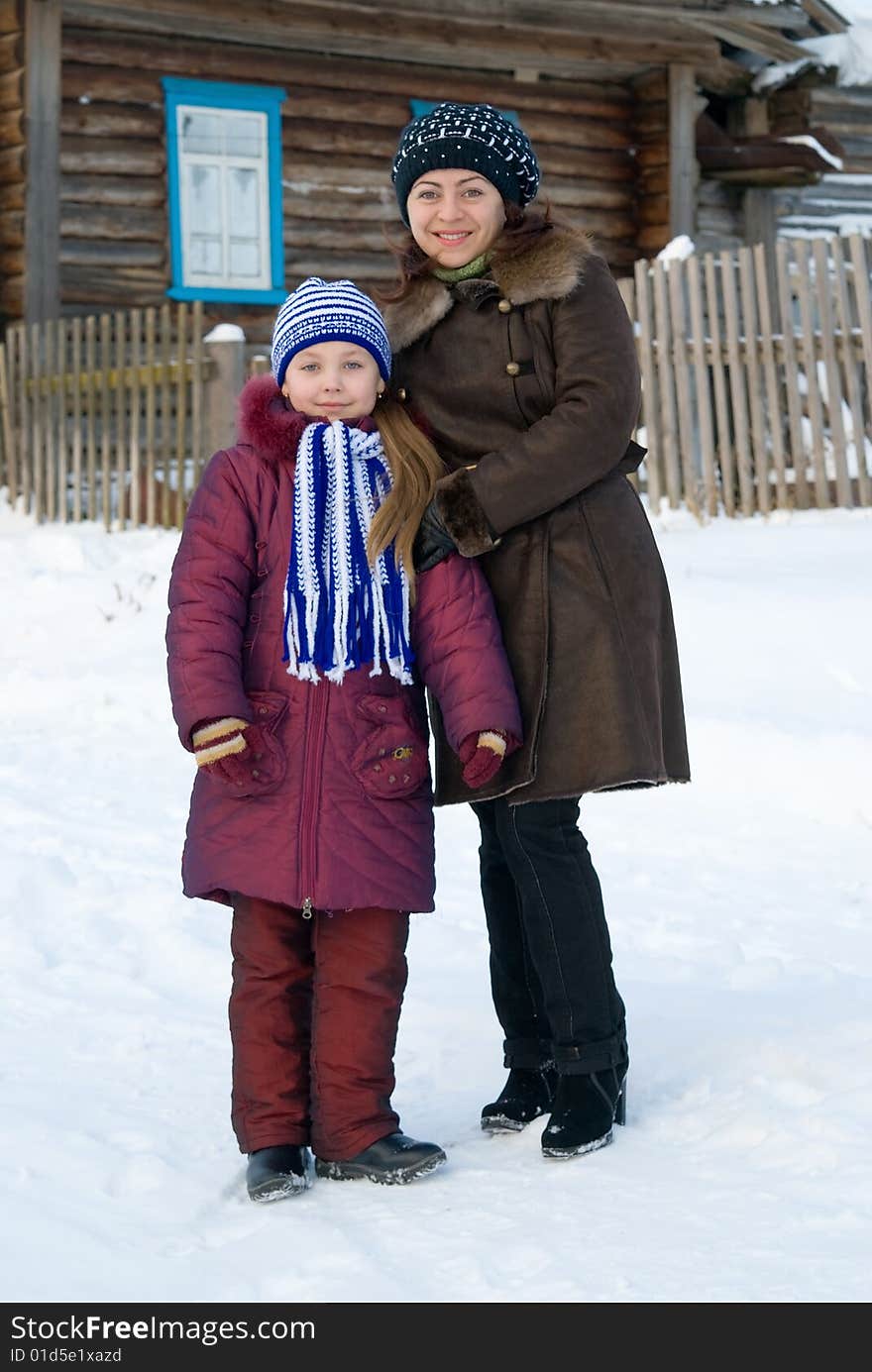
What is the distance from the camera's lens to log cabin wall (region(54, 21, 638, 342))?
38.8ft

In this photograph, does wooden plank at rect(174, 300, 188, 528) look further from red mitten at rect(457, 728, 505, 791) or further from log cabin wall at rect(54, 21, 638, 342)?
red mitten at rect(457, 728, 505, 791)

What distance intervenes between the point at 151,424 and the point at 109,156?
8.72 feet

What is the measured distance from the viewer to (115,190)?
471 inches

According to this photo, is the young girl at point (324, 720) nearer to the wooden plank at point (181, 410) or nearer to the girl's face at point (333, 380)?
the girl's face at point (333, 380)

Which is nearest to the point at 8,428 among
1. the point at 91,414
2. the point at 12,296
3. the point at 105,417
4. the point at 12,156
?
the point at 12,296

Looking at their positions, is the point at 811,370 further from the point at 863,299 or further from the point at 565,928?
the point at 565,928

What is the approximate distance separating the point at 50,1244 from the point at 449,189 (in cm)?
186

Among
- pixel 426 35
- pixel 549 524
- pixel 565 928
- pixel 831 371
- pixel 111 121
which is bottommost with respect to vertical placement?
pixel 565 928

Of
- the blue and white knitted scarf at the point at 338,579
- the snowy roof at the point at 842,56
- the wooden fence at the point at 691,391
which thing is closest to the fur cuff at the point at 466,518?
the blue and white knitted scarf at the point at 338,579

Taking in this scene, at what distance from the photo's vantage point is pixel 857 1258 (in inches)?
97.8

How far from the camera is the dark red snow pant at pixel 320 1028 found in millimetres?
3045
